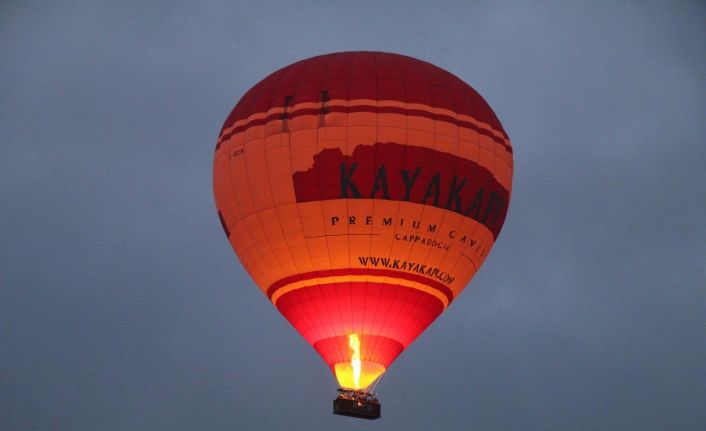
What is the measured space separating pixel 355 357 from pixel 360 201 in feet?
12.1

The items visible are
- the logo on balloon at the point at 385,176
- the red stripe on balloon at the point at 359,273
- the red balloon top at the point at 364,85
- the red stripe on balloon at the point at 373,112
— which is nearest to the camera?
the logo on balloon at the point at 385,176

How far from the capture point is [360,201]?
3047 centimetres

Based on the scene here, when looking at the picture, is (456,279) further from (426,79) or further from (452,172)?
(426,79)

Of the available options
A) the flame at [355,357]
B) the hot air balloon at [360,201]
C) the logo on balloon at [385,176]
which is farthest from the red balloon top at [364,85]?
the flame at [355,357]

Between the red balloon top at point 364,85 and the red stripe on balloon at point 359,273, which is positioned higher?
the red balloon top at point 364,85

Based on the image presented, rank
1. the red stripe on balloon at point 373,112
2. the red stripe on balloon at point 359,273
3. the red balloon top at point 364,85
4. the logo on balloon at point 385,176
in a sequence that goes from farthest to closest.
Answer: the red balloon top at point 364,85
the red stripe on balloon at point 373,112
the red stripe on balloon at point 359,273
the logo on balloon at point 385,176

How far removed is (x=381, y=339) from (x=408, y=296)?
1.20 meters

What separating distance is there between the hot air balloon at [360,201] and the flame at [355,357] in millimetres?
24

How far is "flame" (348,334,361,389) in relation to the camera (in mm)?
30891

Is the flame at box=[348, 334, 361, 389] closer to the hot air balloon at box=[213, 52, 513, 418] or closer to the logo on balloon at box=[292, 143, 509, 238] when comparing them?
the hot air balloon at box=[213, 52, 513, 418]

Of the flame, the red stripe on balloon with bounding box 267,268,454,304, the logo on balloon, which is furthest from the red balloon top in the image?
the flame

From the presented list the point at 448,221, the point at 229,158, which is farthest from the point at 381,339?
the point at 229,158

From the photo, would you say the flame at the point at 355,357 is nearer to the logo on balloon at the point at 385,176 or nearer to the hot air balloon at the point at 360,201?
the hot air balloon at the point at 360,201

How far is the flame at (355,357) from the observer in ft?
101
